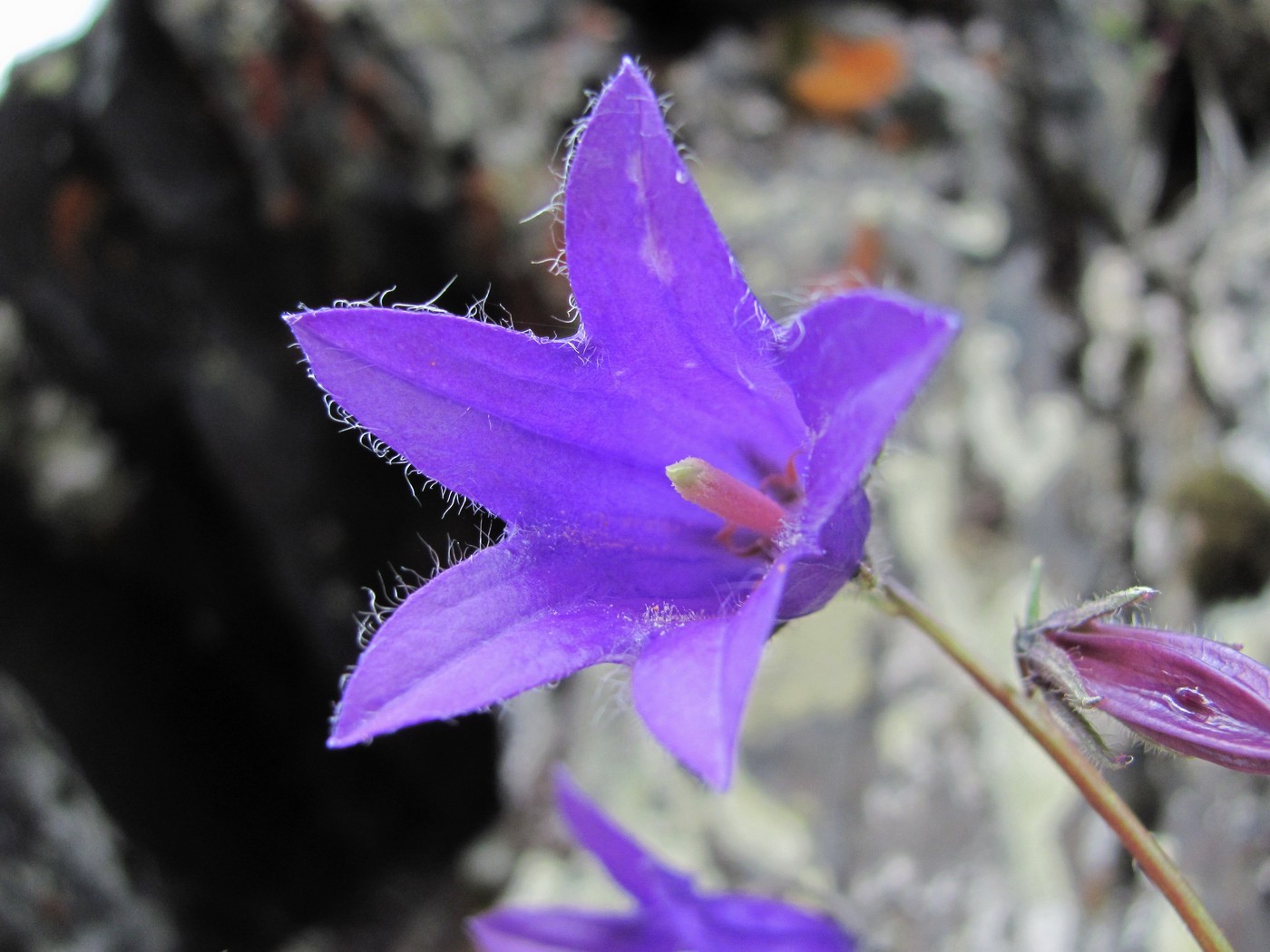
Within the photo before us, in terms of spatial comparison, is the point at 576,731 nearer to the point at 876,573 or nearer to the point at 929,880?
the point at 929,880

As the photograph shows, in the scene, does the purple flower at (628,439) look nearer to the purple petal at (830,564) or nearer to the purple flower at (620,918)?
the purple petal at (830,564)

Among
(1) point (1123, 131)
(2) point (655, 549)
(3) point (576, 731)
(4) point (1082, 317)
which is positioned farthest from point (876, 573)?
(1) point (1123, 131)

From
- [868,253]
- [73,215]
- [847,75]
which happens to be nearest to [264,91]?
[73,215]

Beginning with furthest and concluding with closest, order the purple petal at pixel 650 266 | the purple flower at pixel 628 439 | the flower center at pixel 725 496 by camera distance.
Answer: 1. the flower center at pixel 725 496
2. the purple petal at pixel 650 266
3. the purple flower at pixel 628 439

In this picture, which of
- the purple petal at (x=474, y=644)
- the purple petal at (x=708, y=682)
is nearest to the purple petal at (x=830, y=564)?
the purple petal at (x=708, y=682)

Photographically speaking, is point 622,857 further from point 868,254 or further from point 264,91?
point 264,91
